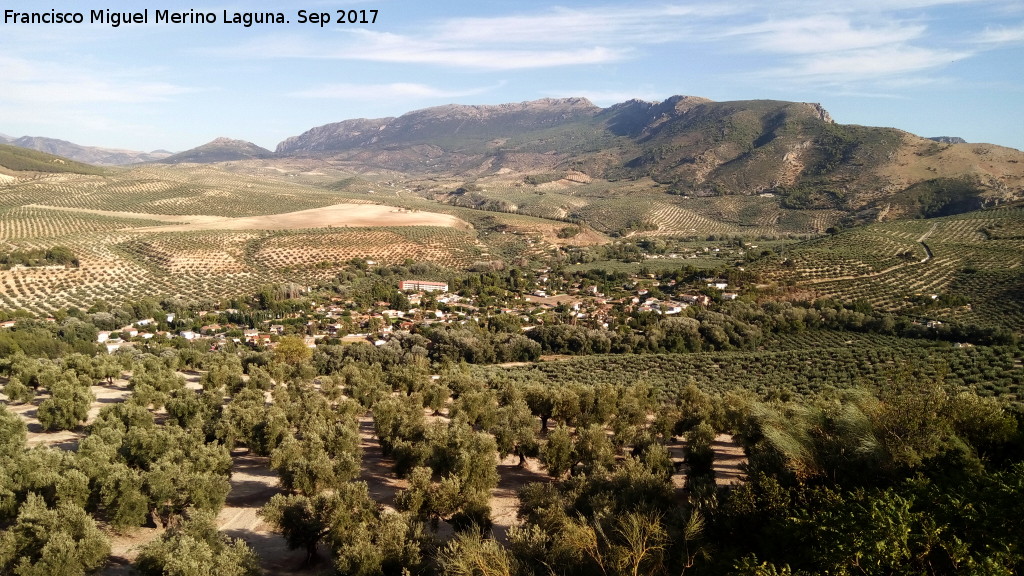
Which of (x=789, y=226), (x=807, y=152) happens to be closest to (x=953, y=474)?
(x=789, y=226)

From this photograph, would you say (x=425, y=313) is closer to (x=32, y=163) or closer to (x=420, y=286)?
(x=420, y=286)

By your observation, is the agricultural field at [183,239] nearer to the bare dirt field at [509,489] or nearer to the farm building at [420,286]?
the farm building at [420,286]

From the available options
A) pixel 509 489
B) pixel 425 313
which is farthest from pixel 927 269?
pixel 509 489

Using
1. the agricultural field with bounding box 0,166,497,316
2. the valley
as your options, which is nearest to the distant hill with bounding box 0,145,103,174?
the agricultural field with bounding box 0,166,497,316

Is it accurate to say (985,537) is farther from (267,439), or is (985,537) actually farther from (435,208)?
(435,208)

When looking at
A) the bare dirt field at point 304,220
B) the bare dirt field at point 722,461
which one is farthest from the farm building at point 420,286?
the bare dirt field at point 722,461

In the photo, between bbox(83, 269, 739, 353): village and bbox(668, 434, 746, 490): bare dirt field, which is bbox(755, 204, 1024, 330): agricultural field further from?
bbox(668, 434, 746, 490): bare dirt field
